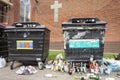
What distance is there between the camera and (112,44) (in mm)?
13016

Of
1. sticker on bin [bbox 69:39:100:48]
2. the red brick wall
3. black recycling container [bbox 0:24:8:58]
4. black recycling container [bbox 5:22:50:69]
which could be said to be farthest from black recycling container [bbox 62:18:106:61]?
the red brick wall

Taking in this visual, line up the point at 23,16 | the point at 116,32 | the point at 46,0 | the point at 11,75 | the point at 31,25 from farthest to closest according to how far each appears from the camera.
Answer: the point at 23,16 → the point at 46,0 → the point at 116,32 → the point at 31,25 → the point at 11,75

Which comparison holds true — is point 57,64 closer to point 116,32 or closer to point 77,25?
point 77,25

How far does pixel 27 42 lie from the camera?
575cm

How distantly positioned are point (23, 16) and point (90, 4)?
35.0 ft

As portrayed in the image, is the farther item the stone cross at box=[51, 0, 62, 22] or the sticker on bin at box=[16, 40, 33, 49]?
the stone cross at box=[51, 0, 62, 22]

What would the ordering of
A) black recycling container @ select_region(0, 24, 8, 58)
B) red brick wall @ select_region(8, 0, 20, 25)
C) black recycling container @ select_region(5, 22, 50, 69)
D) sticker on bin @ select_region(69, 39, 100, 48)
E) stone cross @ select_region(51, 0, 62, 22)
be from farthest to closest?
red brick wall @ select_region(8, 0, 20, 25)
stone cross @ select_region(51, 0, 62, 22)
black recycling container @ select_region(0, 24, 8, 58)
black recycling container @ select_region(5, 22, 50, 69)
sticker on bin @ select_region(69, 39, 100, 48)

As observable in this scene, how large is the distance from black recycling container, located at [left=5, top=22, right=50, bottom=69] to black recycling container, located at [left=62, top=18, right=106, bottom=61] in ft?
2.28

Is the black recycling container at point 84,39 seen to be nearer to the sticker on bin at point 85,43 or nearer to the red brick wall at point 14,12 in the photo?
the sticker on bin at point 85,43

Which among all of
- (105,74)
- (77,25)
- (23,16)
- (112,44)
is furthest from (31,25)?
(23,16)

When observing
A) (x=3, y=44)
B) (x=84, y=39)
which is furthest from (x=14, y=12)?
(x=84, y=39)

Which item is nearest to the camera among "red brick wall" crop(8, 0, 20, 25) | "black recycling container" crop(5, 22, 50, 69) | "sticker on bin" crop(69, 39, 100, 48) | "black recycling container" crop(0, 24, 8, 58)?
"sticker on bin" crop(69, 39, 100, 48)

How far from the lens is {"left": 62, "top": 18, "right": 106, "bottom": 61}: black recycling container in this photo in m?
5.43

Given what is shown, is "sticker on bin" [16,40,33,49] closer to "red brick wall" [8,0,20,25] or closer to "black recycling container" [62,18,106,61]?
"black recycling container" [62,18,106,61]
